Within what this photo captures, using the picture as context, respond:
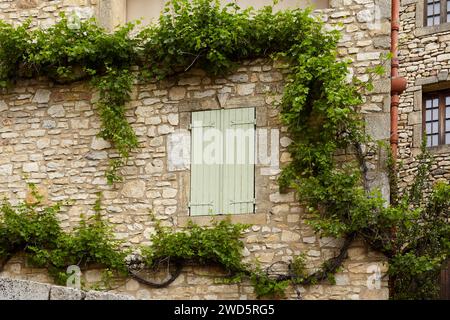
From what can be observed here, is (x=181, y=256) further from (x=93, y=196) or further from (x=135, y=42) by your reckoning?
(x=135, y=42)

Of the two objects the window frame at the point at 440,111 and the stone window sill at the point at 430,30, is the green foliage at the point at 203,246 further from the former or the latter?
the stone window sill at the point at 430,30

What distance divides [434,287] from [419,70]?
18.0 ft

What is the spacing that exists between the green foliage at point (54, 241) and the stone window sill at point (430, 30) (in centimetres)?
679

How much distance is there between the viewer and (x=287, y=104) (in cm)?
1003

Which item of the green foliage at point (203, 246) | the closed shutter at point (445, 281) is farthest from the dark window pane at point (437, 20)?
the green foliage at point (203, 246)

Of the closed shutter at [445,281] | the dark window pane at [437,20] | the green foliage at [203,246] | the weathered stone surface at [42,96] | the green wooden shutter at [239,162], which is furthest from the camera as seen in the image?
the dark window pane at [437,20]

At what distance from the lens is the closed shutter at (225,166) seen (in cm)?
1016

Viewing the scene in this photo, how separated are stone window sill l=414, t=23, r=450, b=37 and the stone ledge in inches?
372

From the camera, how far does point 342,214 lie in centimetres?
973

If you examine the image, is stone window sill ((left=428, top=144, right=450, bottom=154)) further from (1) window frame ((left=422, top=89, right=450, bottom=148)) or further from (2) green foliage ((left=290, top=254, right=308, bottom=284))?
(2) green foliage ((left=290, top=254, right=308, bottom=284))

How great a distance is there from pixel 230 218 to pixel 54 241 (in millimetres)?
1846

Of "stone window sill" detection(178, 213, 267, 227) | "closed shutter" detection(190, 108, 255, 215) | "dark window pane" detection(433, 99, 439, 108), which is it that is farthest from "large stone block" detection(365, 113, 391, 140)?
"dark window pane" detection(433, 99, 439, 108)

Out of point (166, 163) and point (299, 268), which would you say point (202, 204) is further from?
point (299, 268)

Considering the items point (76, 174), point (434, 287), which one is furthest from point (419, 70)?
point (76, 174)
